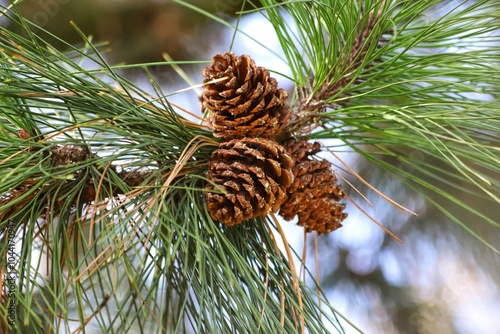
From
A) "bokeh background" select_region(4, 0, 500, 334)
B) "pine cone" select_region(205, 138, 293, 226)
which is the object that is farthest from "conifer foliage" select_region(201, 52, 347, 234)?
"bokeh background" select_region(4, 0, 500, 334)

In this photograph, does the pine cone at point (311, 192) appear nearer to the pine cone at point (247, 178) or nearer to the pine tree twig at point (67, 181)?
the pine cone at point (247, 178)

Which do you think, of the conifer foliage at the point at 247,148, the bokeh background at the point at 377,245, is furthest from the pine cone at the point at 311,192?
the bokeh background at the point at 377,245

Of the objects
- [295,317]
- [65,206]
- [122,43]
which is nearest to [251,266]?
[295,317]

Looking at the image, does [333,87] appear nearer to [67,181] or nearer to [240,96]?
[240,96]

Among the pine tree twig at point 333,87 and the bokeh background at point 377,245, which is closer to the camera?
the pine tree twig at point 333,87

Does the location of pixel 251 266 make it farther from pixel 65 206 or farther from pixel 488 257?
pixel 488 257

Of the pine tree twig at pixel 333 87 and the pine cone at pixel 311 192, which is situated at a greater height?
the pine tree twig at pixel 333 87
